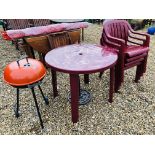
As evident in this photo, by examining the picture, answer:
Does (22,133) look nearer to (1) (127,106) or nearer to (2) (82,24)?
(1) (127,106)

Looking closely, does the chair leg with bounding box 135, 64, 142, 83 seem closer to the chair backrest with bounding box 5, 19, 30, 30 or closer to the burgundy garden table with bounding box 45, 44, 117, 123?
the burgundy garden table with bounding box 45, 44, 117, 123

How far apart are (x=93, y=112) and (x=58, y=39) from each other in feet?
6.11

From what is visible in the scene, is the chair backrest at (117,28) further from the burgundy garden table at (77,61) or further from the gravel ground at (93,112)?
the gravel ground at (93,112)

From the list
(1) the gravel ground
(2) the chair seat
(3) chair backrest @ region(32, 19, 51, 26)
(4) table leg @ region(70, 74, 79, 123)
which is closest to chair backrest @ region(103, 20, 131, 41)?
(2) the chair seat

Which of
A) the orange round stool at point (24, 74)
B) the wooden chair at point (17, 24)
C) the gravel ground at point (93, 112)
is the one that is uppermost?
the wooden chair at point (17, 24)

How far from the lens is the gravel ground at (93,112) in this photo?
2.88 metres

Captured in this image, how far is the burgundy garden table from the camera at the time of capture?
262 cm

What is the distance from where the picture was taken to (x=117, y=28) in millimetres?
3936

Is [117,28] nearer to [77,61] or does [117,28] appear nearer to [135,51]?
[135,51]

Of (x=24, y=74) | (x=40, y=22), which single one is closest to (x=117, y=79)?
(x=24, y=74)

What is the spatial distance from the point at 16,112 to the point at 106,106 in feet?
4.83

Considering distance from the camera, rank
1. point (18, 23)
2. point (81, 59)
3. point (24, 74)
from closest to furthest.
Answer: point (24, 74) → point (81, 59) → point (18, 23)

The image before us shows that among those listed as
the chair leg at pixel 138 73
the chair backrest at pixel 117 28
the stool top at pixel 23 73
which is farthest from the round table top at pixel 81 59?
the chair leg at pixel 138 73

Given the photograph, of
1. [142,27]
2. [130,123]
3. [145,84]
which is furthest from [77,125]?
[142,27]
